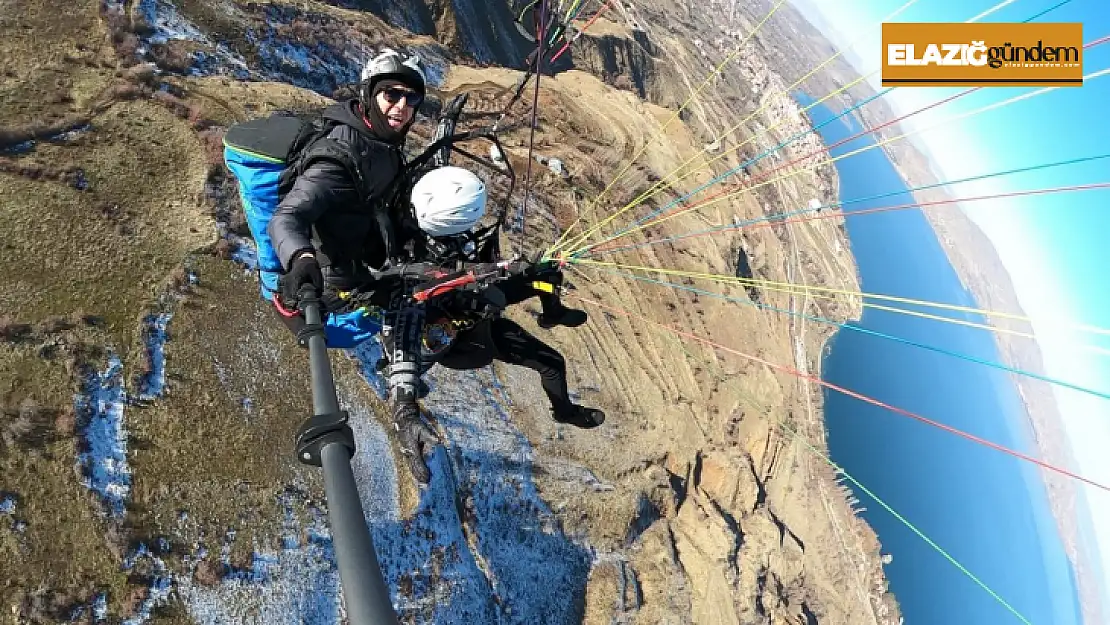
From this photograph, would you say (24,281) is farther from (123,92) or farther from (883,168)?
(883,168)

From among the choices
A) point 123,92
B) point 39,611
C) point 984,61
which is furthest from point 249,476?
point 984,61

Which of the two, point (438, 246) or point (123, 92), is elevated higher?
point (123, 92)

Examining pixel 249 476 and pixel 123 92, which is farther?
pixel 123 92

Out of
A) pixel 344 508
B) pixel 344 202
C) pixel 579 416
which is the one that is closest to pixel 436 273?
pixel 344 202

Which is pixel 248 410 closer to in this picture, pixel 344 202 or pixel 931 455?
pixel 344 202

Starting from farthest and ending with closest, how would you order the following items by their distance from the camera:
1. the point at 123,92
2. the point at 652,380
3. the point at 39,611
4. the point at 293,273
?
the point at 652,380, the point at 123,92, the point at 39,611, the point at 293,273
